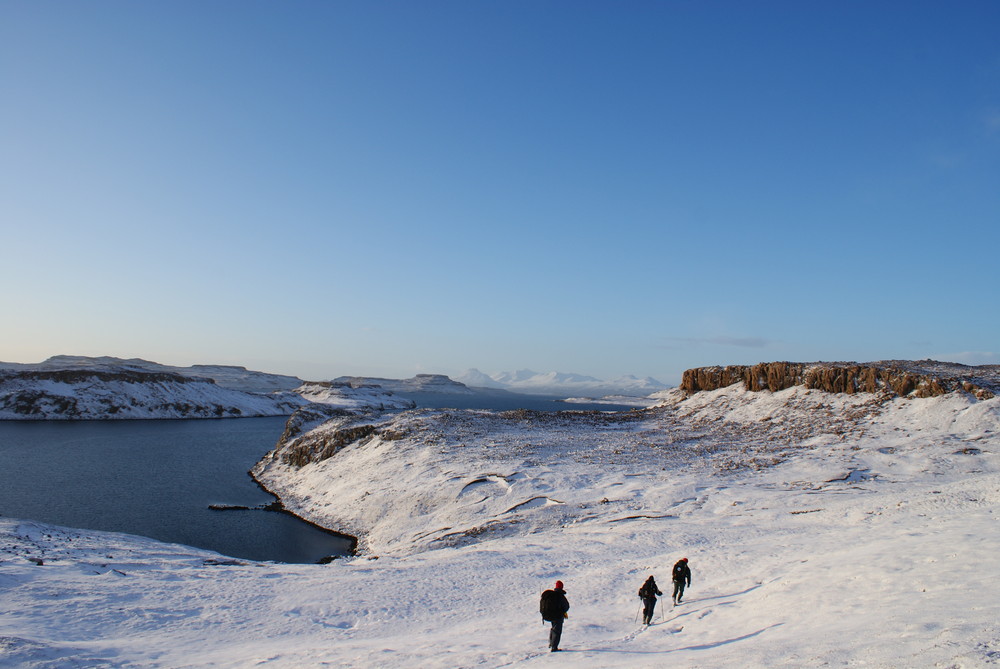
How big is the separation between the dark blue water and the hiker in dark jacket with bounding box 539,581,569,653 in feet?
76.8

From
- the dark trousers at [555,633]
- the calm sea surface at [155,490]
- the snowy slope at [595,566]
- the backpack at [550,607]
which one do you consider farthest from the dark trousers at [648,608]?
the calm sea surface at [155,490]

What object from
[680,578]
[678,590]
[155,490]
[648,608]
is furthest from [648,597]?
[155,490]

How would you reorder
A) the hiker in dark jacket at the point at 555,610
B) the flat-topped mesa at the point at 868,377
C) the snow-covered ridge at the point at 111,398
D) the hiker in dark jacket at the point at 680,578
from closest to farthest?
the hiker in dark jacket at the point at 555,610
the hiker in dark jacket at the point at 680,578
the flat-topped mesa at the point at 868,377
the snow-covered ridge at the point at 111,398

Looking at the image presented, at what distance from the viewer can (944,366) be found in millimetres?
59312

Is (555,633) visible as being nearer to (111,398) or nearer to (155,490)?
(155,490)

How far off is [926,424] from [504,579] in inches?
1589

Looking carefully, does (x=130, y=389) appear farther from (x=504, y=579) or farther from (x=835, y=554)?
(x=835, y=554)

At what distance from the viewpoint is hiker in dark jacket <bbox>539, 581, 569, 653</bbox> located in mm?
13539

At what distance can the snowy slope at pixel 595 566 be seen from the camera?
13.0 metres

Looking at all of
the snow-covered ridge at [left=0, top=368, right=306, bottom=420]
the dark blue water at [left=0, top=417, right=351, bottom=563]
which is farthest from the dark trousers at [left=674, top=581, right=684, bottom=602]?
the snow-covered ridge at [left=0, top=368, right=306, bottom=420]

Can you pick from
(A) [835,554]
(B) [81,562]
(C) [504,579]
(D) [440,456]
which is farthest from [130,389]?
(A) [835,554]

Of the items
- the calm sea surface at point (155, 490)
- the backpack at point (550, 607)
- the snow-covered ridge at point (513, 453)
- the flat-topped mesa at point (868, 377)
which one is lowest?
the calm sea surface at point (155, 490)

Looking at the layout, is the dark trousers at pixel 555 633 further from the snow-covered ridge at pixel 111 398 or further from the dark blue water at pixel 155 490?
the snow-covered ridge at pixel 111 398

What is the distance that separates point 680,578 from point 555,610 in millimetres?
5810
